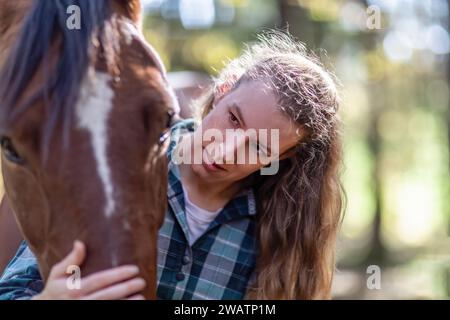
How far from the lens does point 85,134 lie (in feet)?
4.66

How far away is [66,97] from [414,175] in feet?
55.5

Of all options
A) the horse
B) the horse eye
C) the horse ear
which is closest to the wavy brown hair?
the horse ear

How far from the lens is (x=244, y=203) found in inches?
88.4

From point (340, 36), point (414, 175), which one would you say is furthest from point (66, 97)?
point (414, 175)

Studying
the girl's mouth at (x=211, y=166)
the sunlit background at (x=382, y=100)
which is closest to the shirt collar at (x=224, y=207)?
the girl's mouth at (x=211, y=166)

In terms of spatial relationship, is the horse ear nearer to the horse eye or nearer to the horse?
the horse

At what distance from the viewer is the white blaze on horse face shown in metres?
1.40

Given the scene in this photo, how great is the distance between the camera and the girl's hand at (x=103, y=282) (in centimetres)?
136

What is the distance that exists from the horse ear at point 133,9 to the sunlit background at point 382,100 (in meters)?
5.99

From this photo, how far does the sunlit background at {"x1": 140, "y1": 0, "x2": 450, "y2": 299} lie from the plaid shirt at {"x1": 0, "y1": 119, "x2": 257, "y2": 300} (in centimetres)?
577

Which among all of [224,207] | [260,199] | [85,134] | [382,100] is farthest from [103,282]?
[382,100]

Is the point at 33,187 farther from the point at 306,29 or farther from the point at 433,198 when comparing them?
the point at 433,198

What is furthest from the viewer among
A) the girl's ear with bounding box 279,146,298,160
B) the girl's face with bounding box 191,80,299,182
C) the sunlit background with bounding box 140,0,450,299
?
the sunlit background with bounding box 140,0,450,299

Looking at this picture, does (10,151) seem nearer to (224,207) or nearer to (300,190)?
(224,207)
